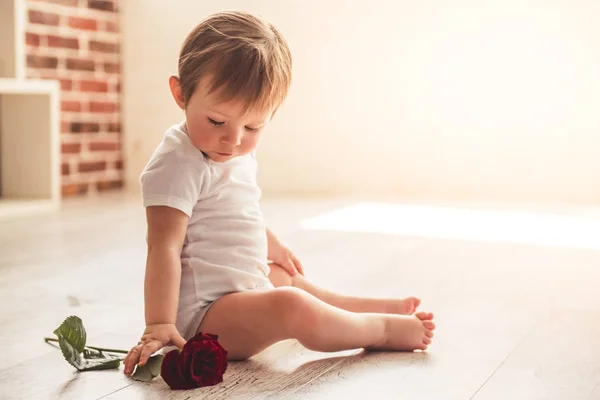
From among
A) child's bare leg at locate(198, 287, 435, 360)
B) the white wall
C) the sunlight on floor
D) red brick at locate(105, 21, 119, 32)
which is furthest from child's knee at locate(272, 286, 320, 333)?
red brick at locate(105, 21, 119, 32)

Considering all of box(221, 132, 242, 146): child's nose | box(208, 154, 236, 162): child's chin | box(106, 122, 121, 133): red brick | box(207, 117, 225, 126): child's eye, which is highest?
box(207, 117, 225, 126): child's eye

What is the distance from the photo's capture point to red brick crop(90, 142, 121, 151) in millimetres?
3660

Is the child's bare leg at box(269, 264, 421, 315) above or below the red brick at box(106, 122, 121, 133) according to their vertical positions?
below

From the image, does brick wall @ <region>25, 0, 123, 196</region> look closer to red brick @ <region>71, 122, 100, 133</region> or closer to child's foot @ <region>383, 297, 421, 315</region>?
red brick @ <region>71, 122, 100, 133</region>

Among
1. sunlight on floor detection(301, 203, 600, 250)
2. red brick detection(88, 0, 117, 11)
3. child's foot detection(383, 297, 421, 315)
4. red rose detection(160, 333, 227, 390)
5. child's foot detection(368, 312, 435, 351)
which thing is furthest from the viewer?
red brick detection(88, 0, 117, 11)

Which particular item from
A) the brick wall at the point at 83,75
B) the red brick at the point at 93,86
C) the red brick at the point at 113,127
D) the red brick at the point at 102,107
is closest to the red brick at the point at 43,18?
the brick wall at the point at 83,75

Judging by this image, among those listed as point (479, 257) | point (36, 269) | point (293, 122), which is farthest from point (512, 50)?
point (36, 269)

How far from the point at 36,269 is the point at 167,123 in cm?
184

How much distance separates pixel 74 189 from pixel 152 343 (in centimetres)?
250

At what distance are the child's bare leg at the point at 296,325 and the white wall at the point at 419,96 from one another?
7.17ft

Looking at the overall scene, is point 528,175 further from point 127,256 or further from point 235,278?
point 235,278

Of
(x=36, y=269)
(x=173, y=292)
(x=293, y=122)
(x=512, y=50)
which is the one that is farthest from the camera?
(x=293, y=122)

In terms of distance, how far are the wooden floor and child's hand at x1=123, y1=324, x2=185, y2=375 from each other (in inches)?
1.0

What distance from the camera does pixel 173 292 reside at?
123 centimetres
